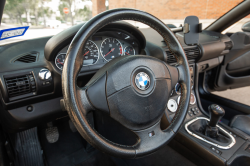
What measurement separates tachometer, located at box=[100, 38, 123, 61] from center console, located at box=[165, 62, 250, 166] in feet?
2.10

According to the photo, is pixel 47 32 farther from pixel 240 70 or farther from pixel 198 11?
pixel 240 70

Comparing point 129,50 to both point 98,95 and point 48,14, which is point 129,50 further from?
point 98,95

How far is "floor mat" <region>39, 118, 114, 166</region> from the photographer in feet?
5.87

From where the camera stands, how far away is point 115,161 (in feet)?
5.74

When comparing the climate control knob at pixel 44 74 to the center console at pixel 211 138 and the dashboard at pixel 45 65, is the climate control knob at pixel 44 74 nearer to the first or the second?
the dashboard at pixel 45 65

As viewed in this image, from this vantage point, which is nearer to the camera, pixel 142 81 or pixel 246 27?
pixel 142 81

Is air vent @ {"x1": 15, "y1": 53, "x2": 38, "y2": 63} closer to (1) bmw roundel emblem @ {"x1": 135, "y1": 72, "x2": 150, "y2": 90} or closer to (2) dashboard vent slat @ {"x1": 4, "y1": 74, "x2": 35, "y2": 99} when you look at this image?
(2) dashboard vent slat @ {"x1": 4, "y1": 74, "x2": 35, "y2": 99}

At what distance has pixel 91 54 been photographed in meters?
1.43

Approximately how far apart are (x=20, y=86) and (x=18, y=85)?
0.06 ft

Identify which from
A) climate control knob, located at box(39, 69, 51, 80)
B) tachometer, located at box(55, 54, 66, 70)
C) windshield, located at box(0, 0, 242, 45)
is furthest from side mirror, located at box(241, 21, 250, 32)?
climate control knob, located at box(39, 69, 51, 80)

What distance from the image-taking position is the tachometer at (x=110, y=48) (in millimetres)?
1466

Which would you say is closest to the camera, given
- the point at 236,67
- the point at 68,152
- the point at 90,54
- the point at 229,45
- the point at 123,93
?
the point at 123,93

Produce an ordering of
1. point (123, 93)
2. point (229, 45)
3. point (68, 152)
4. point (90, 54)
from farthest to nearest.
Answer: point (229, 45) < point (68, 152) < point (90, 54) < point (123, 93)

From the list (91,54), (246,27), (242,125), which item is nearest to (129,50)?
(91,54)
